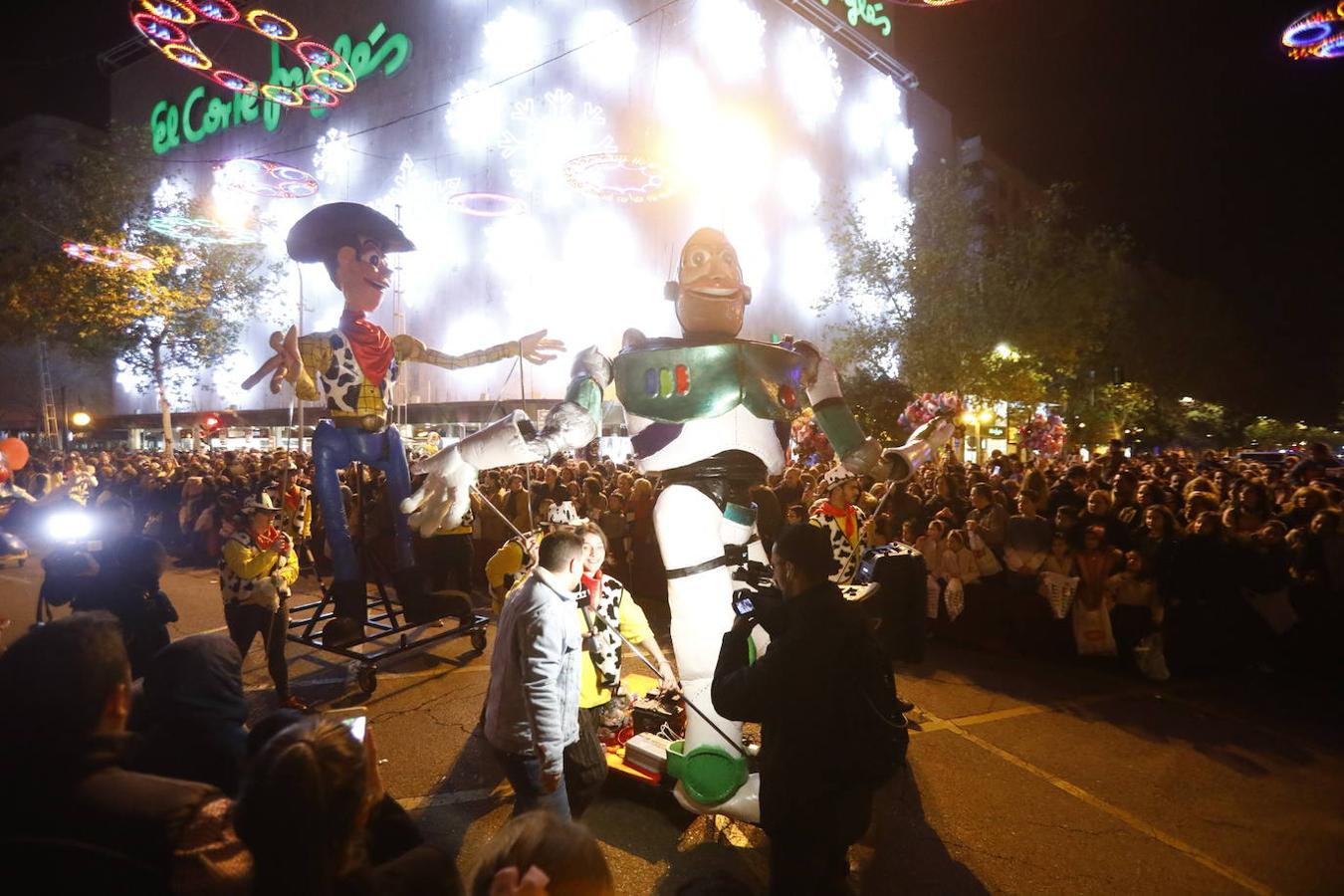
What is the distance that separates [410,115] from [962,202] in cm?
1871

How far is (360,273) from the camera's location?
368 centimetres

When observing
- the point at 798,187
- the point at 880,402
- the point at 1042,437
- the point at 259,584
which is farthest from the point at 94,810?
the point at 798,187

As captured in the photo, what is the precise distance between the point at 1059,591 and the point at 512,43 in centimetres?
2311

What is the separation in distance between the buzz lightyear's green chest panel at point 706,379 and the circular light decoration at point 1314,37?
981cm

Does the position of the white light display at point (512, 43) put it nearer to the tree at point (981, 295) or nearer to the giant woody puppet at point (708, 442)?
the tree at point (981, 295)

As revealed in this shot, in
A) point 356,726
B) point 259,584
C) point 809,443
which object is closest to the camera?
point 356,726

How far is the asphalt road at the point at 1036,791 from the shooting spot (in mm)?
3533

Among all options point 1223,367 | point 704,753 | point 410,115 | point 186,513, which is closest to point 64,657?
point 704,753

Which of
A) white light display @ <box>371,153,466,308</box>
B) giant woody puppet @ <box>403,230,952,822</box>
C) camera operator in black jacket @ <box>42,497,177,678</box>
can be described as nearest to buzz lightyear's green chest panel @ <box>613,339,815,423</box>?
giant woody puppet @ <box>403,230,952,822</box>

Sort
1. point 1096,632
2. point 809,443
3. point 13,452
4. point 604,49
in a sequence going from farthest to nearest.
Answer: point 604,49 < point 809,443 < point 13,452 < point 1096,632

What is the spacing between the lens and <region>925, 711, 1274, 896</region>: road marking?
3449mm

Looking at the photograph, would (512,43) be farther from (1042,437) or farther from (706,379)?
(706,379)

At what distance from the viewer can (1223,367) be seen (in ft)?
101

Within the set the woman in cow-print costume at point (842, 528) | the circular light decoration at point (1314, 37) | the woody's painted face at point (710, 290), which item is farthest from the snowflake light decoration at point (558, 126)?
the woody's painted face at point (710, 290)
